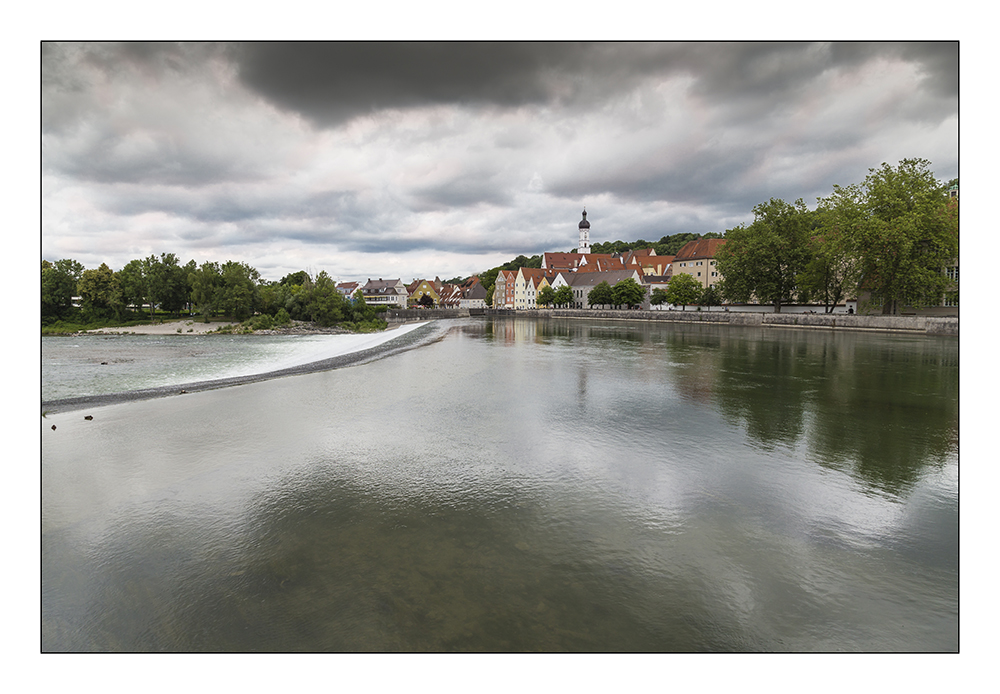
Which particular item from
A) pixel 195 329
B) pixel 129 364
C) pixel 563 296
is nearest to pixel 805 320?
pixel 129 364

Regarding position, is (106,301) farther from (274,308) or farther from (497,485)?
(497,485)

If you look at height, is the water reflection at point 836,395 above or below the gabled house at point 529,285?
below

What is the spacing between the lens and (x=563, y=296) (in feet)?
316

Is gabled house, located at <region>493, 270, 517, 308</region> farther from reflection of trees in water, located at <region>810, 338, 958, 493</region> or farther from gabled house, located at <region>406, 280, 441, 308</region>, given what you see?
reflection of trees in water, located at <region>810, 338, 958, 493</region>

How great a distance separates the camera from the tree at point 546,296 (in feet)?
328

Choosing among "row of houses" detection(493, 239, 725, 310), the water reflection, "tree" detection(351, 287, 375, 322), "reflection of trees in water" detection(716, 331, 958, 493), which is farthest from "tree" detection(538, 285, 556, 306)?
"reflection of trees in water" detection(716, 331, 958, 493)

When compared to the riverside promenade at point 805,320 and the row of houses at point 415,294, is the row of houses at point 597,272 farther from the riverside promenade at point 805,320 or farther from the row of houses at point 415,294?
the riverside promenade at point 805,320

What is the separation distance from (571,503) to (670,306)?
73.7 meters

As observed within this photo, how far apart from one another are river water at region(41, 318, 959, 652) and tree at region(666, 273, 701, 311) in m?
61.1

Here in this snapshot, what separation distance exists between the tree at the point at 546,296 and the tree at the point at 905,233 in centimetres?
6425

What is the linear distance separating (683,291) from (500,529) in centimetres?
7038

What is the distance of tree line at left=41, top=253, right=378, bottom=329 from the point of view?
22422mm

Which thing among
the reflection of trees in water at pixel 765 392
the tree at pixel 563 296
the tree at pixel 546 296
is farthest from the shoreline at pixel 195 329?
the tree at pixel 546 296

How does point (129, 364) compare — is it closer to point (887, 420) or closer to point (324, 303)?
point (887, 420)
